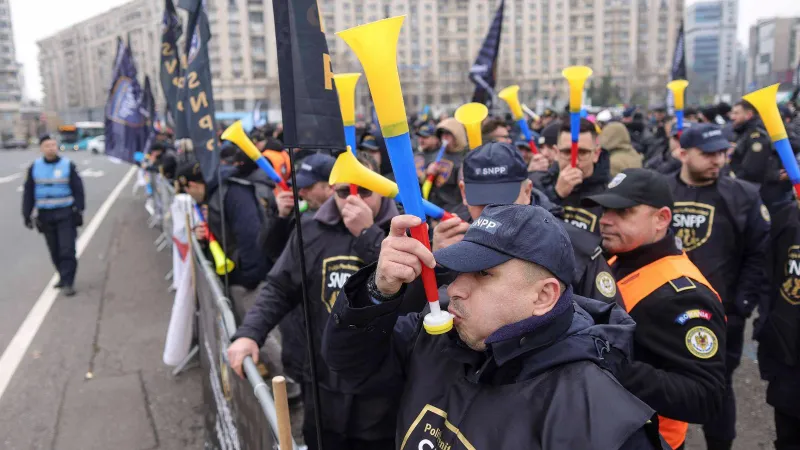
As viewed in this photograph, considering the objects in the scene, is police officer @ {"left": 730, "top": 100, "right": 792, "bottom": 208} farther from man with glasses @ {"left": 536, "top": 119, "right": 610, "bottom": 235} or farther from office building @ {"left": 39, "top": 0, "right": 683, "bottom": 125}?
office building @ {"left": 39, "top": 0, "right": 683, "bottom": 125}

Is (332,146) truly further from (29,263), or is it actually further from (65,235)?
(29,263)

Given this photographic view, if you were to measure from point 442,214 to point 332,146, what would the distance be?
1.76ft

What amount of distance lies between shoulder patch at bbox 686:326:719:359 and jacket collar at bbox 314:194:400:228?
4.94ft

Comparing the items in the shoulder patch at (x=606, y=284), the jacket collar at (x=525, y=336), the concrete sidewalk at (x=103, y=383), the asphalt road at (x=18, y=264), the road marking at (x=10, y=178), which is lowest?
the concrete sidewalk at (x=103, y=383)

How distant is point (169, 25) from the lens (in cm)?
646

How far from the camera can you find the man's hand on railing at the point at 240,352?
272cm

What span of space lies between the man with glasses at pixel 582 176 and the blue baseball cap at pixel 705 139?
54 centimetres

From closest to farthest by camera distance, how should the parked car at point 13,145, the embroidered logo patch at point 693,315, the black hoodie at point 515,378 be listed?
the black hoodie at point 515,378
the embroidered logo patch at point 693,315
the parked car at point 13,145

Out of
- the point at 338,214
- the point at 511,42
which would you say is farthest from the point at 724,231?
the point at 511,42

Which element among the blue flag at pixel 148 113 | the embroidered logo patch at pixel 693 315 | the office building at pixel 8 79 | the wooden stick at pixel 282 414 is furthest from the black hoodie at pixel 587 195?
the office building at pixel 8 79

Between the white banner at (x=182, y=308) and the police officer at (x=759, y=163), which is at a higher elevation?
the police officer at (x=759, y=163)

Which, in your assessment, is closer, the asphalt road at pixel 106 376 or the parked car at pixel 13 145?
the asphalt road at pixel 106 376

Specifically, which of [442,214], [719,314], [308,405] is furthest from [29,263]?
[719,314]

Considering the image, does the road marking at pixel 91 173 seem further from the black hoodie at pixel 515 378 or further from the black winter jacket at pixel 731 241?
the black hoodie at pixel 515 378
